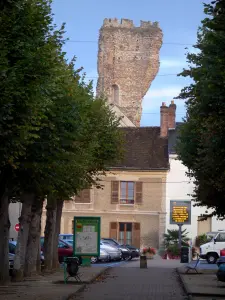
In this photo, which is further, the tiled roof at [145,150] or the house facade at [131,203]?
the tiled roof at [145,150]

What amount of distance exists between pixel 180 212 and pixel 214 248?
31.1ft

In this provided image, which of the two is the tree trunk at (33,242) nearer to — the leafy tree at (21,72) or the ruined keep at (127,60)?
the leafy tree at (21,72)

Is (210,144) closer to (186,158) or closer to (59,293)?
(59,293)

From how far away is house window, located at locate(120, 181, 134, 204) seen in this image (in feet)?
202

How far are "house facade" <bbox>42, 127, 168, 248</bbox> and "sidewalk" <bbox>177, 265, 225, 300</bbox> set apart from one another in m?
25.8

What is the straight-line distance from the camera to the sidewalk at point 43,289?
21.4 m

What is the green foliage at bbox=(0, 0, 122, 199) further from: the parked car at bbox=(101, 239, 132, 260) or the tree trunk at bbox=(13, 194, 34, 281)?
the parked car at bbox=(101, 239, 132, 260)

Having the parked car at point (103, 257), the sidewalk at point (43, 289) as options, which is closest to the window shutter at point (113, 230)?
the parked car at point (103, 257)

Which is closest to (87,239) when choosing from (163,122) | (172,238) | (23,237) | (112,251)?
(23,237)

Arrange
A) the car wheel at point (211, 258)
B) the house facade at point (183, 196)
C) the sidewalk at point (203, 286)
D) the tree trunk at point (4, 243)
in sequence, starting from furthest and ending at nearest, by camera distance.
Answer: the house facade at point (183, 196) → the car wheel at point (211, 258) → the tree trunk at point (4, 243) → the sidewalk at point (203, 286)

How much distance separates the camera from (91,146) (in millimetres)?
30297

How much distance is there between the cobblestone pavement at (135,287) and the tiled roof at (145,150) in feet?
92.1

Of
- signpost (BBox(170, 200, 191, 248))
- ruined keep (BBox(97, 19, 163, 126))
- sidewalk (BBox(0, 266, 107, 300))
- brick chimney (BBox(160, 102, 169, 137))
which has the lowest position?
sidewalk (BBox(0, 266, 107, 300))

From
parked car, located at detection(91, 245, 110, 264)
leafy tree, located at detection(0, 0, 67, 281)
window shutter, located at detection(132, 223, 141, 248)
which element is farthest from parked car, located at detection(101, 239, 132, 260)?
leafy tree, located at detection(0, 0, 67, 281)
